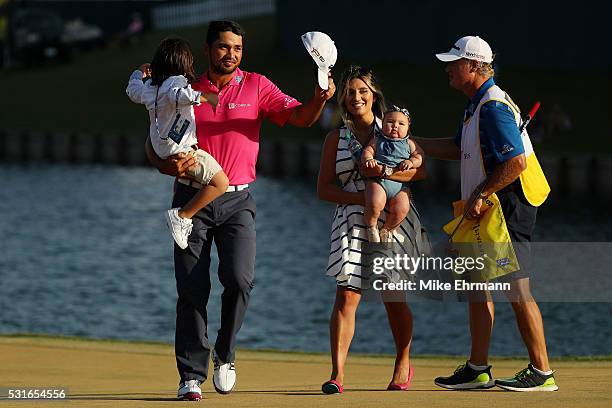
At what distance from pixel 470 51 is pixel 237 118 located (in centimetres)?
133

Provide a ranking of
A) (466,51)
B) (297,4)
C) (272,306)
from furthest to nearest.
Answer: (297,4) → (272,306) → (466,51)

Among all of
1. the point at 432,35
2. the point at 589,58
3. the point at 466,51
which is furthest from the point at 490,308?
the point at 432,35

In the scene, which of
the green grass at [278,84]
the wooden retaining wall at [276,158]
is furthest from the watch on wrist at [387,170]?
the green grass at [278,84]

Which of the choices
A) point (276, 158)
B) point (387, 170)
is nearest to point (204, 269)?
point (387, 170)

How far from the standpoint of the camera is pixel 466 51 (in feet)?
28.5

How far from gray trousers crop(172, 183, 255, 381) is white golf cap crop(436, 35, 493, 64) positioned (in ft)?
4.53

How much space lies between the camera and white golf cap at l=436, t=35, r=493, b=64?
8.68m

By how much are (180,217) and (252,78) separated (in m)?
0.89

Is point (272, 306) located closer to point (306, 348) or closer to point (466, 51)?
point (306, 348)

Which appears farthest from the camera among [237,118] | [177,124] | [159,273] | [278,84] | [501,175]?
[278,84]

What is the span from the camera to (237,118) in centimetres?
880

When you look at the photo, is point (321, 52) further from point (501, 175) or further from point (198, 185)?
point (501, 175)

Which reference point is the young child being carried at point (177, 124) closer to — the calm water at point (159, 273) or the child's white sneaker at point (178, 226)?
the child's white sneaker at point (178, 226)

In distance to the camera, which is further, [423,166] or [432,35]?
[432,35]
